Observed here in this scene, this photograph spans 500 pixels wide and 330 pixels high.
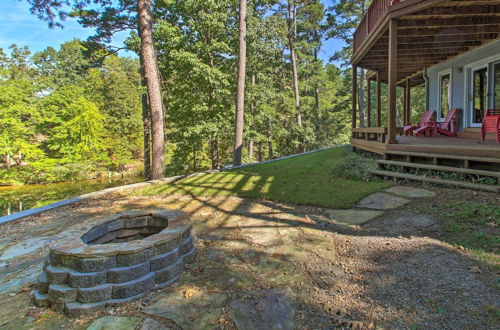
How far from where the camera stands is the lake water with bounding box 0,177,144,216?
13.8 metres

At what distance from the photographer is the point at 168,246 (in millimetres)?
2449

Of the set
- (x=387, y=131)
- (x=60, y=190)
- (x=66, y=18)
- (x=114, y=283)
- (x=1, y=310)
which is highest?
(x=66, y=18)

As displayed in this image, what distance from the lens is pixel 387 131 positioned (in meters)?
6.59

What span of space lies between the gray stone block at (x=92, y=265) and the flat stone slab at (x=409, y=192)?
4268mm

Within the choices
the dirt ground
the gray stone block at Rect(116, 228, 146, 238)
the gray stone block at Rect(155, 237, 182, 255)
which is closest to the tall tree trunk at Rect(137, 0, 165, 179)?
the dirt ground

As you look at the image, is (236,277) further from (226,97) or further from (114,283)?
(226,97)

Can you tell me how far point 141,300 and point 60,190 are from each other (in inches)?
694

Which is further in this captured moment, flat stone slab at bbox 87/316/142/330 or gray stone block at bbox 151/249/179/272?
gray stone block at bbox 151/249/179/272

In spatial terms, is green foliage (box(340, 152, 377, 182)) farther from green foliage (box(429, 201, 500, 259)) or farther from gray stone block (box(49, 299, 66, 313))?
gray stone block (box(49, 299, 66, 313))

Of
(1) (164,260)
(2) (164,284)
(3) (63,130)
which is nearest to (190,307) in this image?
(2) (164,284)

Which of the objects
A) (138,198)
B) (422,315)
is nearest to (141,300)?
(422,315)

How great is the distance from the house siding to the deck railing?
286cm

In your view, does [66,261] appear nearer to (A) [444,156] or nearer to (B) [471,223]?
(B) [471,223]

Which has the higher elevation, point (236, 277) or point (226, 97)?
point (226, 97)
